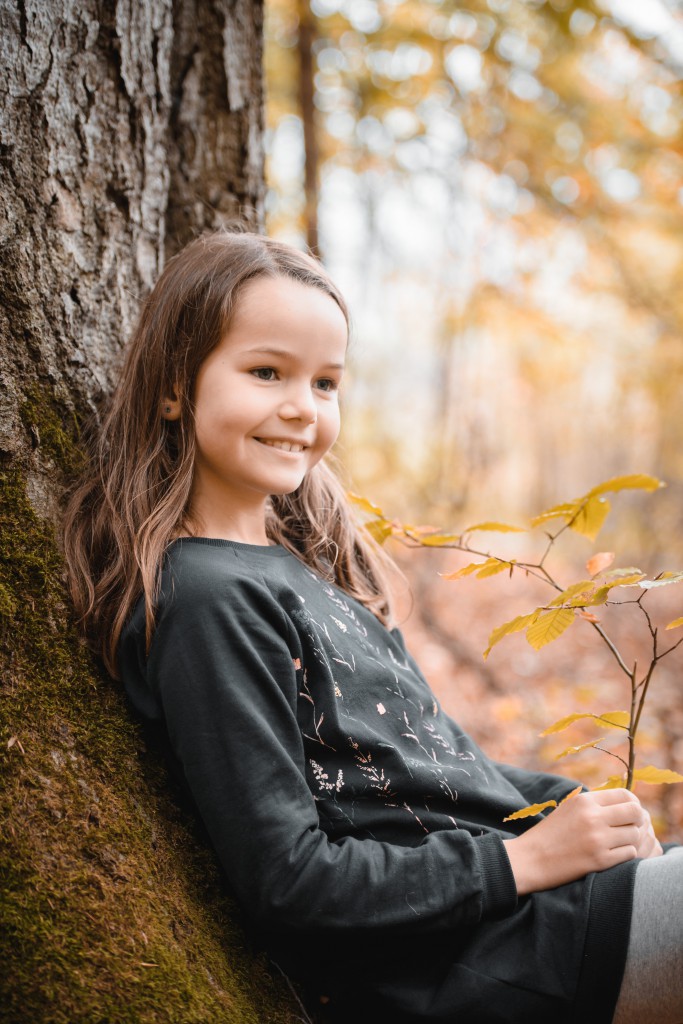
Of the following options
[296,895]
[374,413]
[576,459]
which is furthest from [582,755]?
[576,459]

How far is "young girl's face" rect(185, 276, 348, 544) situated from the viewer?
1.54 meters

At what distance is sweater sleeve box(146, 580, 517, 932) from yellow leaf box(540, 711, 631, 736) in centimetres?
29

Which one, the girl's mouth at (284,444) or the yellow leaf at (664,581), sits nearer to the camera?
the yellow leaf at (664,581)

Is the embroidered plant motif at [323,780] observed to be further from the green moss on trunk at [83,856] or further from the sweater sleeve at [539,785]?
the sweater sleeve at [539,785]

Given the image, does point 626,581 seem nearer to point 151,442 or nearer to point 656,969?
point 656,969

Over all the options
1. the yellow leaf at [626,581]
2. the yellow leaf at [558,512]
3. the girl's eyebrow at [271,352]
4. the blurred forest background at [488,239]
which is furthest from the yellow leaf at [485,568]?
the blurred forest background at [488,239]

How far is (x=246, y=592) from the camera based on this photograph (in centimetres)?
139

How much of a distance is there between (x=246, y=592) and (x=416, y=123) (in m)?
5.04

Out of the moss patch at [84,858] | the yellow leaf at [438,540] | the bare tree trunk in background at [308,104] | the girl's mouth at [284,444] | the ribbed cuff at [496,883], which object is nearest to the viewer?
the moss patch at [84,858]

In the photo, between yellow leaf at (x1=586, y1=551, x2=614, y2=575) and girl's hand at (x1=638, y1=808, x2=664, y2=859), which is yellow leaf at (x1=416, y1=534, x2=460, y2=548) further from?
girl's hand at (x1=638, y1=808, x2=664, y2=859)

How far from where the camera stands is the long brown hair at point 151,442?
1.45 m

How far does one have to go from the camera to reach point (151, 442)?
1609 millimetres

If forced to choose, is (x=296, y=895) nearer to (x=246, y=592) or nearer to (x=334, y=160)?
(x=246, y=592)

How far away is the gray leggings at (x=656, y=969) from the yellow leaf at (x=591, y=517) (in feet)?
2.19
